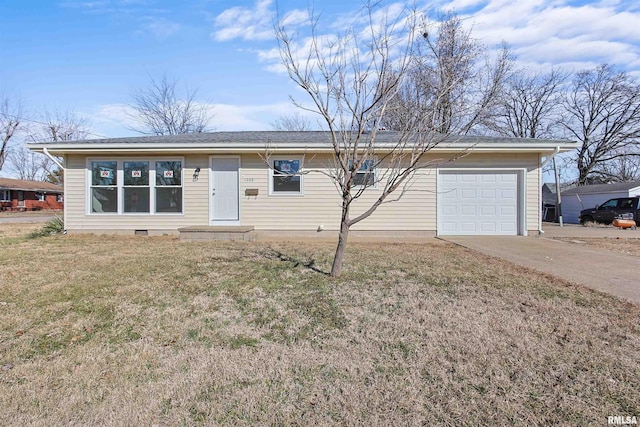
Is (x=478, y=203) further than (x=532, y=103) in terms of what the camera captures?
No

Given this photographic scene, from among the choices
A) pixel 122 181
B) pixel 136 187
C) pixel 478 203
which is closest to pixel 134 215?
pixel 136 187

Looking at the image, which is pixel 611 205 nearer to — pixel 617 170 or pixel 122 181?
pixel 617 170

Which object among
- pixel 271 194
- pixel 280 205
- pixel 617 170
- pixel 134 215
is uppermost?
pixel 617 170

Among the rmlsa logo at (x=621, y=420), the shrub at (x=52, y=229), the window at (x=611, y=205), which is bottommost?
the rmlsa logo at (x=621, y=420)

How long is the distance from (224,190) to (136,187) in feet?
8.39

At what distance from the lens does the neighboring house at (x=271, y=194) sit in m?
9.80

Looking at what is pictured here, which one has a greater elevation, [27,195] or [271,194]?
[27,195]

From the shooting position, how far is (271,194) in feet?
32.6

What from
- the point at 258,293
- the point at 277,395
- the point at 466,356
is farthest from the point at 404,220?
the point at 277,395

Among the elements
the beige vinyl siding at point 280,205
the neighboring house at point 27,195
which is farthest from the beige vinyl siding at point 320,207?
the neighboring house at point 27,195

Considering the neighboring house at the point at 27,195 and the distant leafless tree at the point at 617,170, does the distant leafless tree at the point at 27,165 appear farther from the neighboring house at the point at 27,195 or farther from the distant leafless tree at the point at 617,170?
the distant leafless tree at the point at 617,170

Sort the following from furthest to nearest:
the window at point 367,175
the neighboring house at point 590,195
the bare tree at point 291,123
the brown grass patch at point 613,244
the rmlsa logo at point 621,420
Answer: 1. the bare tree at point 291,123
2. the neighboring house at point 590,195
3. the brown grass patch at point 613,244
4. the window at point 367,175
5. the rmlsa logo at point 621,420

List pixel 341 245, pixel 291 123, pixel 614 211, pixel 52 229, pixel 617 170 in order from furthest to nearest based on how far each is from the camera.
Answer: pixel 617 170 < pixel 291 123 < pixel 614 211 < pixel 52 229 < pixel 341 245

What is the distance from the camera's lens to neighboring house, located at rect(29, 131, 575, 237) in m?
9.80
